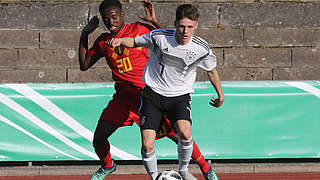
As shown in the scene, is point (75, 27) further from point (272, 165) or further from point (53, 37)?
point (272, 165)

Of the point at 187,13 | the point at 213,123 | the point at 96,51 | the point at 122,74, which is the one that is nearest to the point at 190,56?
the point at 187,13

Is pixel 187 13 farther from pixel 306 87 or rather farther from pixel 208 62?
pixel 306 87

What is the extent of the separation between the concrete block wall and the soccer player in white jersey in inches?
151

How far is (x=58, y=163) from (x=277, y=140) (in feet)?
10.8

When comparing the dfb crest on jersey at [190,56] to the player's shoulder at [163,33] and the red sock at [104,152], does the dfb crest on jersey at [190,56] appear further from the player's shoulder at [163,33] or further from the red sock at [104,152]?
the red sock at [104,152]

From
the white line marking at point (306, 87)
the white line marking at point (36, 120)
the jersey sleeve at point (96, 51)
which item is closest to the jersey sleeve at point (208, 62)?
the jersey sleeve at point (96, 51)

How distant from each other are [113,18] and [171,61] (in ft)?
2.81

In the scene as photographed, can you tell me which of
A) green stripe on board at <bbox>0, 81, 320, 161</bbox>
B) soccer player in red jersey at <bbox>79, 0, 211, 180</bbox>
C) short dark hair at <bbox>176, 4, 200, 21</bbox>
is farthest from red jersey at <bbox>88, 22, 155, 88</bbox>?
green stripe on board at <bbox>0, 81, 320, 161</bbox>

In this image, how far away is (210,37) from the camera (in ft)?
30.3

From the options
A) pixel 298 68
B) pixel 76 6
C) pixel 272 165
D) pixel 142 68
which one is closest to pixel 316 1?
pixel 298 68

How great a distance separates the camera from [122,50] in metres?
5.79

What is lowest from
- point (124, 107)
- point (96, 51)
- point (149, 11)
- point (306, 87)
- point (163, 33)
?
point (124, 107)

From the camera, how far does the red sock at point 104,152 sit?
6043mm

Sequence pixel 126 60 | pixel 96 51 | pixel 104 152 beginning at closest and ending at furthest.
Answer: pixel 126 60
pixel 96 51
pixel 104 152
